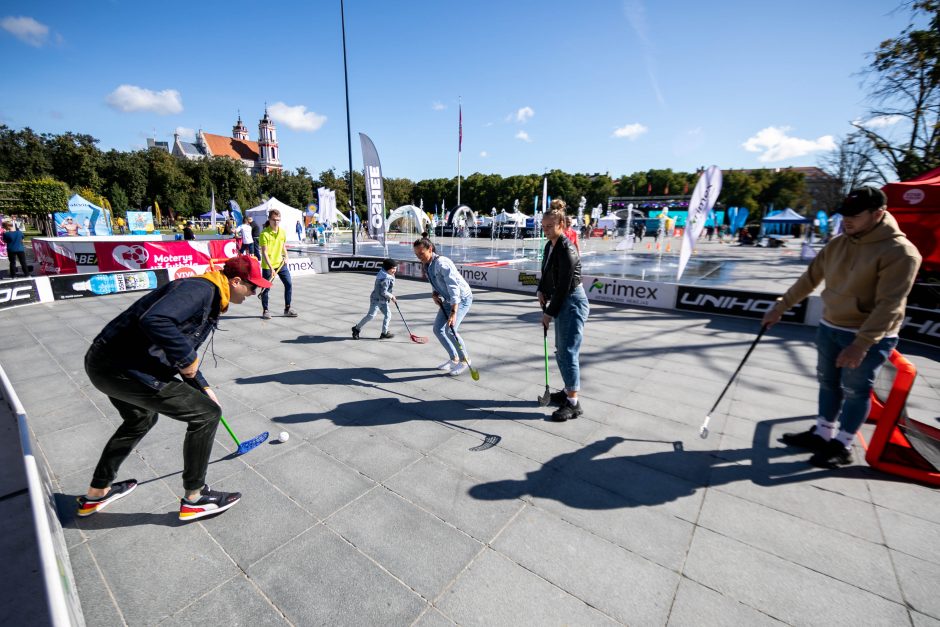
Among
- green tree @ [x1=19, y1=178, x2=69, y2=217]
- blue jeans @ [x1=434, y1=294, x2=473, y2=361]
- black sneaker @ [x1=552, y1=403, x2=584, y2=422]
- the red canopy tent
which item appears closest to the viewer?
black sneaker @ [x1=552, y1=403, x2=584, y2=422]

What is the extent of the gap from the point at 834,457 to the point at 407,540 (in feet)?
12.8

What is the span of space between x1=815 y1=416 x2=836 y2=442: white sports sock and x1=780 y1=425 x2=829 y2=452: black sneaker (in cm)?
3

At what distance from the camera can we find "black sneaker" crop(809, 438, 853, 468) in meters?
3.62

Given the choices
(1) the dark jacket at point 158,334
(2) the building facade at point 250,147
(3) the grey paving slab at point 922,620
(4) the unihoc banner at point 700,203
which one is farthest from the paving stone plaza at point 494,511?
(2) the building facade at point 250,147

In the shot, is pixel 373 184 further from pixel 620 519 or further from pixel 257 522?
pixel 620 519

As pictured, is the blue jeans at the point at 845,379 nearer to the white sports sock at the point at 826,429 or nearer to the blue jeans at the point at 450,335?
the white sports sock at the point at 826,429

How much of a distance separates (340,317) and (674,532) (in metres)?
8.30

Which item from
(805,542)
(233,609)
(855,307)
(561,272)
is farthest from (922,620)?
(233,609)

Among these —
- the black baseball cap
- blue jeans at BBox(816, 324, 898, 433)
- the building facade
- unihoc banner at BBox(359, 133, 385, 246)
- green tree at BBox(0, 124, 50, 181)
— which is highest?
the building facade

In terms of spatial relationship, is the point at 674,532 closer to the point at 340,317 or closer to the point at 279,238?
the point at 340,317

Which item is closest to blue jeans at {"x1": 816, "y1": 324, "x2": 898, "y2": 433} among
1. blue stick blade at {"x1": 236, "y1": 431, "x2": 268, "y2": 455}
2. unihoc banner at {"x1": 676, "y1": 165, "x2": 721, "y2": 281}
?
blue stick blade at {"x1": 236, "y1": 431, "x2": 268, "y2": 455}

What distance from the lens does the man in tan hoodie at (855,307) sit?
3010 mm

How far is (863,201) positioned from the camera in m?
3.11

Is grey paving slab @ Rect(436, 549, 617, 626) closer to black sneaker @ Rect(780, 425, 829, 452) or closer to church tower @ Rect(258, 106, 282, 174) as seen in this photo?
black sneaker @ Rect(780, 425, 829, 452)
